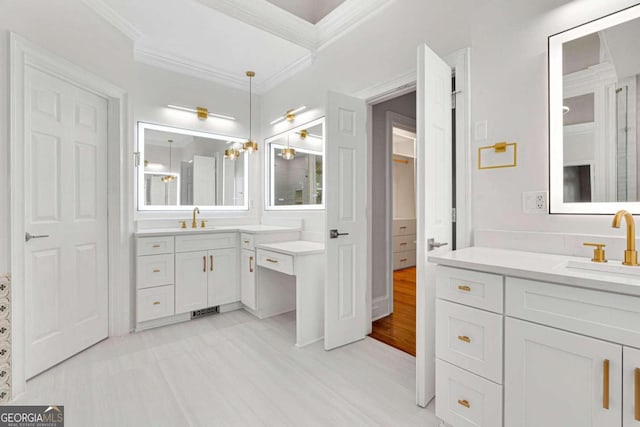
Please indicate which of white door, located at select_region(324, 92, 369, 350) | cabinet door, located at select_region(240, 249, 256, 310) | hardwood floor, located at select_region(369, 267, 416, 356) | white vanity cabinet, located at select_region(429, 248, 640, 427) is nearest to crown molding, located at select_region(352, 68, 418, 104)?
white door, located at select_region(324, 92, 369, 350)

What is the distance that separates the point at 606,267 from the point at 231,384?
219 centimetres

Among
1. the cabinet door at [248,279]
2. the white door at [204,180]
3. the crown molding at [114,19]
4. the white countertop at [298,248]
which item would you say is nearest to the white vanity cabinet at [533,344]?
the white countertop at [298,248]

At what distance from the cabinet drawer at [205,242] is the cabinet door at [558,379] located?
280 centimetres

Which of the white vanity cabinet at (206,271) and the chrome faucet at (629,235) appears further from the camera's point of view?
the white vanity cabinet at (206,271)

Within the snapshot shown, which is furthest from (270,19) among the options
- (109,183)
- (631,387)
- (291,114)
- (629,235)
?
(631,387)

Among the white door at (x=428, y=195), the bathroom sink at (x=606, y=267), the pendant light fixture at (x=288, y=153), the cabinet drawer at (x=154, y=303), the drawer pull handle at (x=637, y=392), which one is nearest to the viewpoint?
the drawer pull handle at (x=637, y=392)

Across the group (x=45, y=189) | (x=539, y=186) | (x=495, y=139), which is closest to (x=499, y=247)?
(x=539, y=186)

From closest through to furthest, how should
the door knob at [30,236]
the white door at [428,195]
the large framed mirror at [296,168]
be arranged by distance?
the white door at [428,195]
the door knob at [30,236]
the large framed mirror at [296,168]

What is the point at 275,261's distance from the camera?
2836 mm

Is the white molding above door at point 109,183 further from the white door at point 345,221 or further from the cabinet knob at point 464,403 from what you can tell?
the cabinet knob at point 464,403

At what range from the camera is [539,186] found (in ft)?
5.54

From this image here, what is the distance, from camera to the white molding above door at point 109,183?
1.88 metres

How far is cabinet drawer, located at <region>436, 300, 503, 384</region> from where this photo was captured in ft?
4.34

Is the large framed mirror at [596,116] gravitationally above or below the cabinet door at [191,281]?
above
